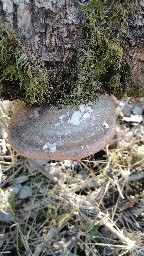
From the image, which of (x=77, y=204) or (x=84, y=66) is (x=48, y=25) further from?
(x=77, y=204)

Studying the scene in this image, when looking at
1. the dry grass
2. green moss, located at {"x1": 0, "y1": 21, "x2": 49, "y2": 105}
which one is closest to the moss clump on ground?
green moss, located at {"x1": 0, "y1": 21, "x2": 49, "y2": 105}

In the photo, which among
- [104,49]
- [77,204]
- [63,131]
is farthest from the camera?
[77,204]

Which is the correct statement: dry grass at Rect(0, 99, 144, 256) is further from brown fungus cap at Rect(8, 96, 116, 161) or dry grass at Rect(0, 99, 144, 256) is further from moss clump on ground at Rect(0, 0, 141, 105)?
moss clump on ground at Rect(0, 0, 141, 105)

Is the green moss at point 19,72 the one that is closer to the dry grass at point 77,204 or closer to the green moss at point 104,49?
the green moss at point 104,49

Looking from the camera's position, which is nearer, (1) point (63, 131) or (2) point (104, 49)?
(2) point (104, 49)

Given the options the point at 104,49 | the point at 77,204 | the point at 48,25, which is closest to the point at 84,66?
the point at 104,49

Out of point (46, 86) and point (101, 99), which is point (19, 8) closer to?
point (46, 86)

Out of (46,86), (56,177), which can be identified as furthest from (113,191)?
(46,86)
